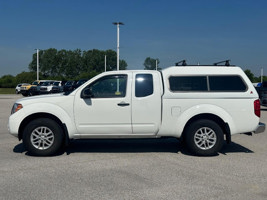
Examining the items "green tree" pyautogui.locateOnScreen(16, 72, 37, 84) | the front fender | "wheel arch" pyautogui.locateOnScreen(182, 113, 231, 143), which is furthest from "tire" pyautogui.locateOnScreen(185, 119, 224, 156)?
"green tree" pyautogui.locateOnScreen(16, 72, 37, 84)

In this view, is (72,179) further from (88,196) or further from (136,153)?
(136,153)

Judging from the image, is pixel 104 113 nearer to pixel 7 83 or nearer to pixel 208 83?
pixel 208 83

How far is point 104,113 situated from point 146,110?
34.9 inches

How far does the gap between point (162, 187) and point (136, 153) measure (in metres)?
2.22

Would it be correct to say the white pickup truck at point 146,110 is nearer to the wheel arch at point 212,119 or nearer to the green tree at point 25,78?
the wheel arch at point 212,119

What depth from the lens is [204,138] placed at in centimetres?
638

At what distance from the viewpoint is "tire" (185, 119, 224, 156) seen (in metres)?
6.35

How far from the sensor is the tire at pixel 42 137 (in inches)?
245

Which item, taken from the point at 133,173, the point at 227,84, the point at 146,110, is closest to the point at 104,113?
the point at 146,110

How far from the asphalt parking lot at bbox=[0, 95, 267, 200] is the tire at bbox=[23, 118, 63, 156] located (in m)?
0.19

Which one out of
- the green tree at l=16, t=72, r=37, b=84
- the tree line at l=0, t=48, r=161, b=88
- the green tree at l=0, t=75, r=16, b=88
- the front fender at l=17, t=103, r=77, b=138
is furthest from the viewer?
the tree line at l=0, t=48, r=161, b=88

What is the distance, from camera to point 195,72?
256 inches

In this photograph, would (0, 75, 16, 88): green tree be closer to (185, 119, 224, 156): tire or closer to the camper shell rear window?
the camper shell rear window

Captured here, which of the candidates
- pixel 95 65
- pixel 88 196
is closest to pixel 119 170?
pixel 88 196
